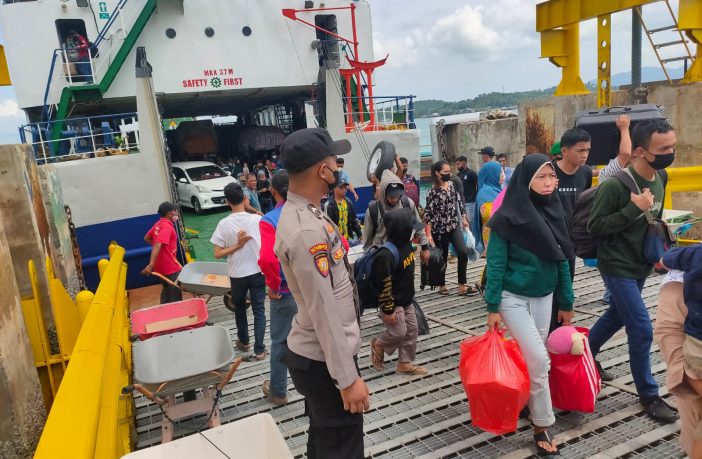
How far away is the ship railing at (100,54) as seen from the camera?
37.7ft

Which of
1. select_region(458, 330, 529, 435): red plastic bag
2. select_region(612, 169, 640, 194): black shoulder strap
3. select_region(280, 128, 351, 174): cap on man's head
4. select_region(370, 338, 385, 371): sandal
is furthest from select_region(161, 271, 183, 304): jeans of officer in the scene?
select_region(612, 169, 640, 194): black shoulder strap

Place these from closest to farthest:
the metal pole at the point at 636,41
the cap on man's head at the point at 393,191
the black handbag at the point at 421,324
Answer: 1. the cap on man's head at the point at 393,191
2. the black handbag at the point at 421,324
3. the metal pole at the point at 636,41

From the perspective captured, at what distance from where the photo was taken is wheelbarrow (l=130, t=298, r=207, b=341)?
4020 millimetres

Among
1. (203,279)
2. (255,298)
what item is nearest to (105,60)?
(203,279)

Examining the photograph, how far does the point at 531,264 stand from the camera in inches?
118

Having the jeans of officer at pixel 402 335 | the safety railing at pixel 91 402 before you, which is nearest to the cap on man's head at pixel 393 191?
the jeans of officer at pixel 402 335

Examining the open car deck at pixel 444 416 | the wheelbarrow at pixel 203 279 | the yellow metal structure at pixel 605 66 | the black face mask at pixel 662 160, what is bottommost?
the open car deck at pixel 444 416

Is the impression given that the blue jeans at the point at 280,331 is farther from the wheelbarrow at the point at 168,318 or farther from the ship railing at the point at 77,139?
the ship railing at the point at 77,139

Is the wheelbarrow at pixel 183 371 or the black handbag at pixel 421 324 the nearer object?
the wheelbarrow at pixel 183 371

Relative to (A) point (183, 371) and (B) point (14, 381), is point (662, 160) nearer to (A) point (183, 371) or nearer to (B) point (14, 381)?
(A) point (183, 371)

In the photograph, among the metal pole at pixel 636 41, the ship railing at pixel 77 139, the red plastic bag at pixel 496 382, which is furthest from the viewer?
the metal pole at pixel 636 41

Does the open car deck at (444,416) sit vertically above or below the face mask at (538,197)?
below

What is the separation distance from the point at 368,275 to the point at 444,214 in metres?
2.52

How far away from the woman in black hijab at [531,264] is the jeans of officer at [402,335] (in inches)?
43.3
